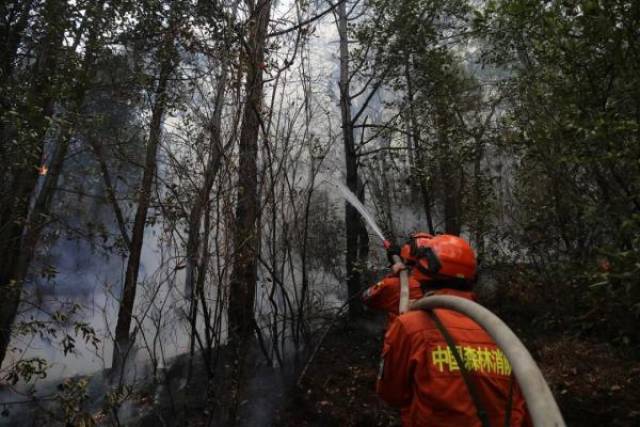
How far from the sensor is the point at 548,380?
5.97m

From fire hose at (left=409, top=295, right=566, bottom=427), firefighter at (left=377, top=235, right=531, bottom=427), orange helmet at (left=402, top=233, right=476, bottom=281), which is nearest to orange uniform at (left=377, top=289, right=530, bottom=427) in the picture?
firefighter at (left=377, top=235, right=531, bottom=427)

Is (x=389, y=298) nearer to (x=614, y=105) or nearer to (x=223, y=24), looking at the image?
(x=614, y=105)

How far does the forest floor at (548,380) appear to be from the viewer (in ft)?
17.0

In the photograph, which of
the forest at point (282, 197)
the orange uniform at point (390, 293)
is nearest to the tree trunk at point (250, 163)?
the forest at point (282, 197)

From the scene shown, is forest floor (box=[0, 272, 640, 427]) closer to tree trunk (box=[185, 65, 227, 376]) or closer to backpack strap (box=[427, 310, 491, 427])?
tree trunk (box=[185, 65, 227, 376])

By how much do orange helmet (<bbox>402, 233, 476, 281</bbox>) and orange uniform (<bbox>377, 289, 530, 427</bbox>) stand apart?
0.23 metres

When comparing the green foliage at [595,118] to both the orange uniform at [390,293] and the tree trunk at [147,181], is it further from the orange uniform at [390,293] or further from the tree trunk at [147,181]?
the tree trunk at [147,181]

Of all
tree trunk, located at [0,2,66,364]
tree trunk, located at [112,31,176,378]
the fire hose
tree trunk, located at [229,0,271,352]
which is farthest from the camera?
tree trunk, located at [112,31,176,378]

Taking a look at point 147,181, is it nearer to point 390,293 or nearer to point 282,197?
point 282,197

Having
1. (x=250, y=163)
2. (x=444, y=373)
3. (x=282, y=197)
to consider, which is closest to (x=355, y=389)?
(x=282, y=197)

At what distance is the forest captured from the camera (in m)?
4.27

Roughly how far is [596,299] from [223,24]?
5380mm

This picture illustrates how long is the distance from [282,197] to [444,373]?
3.64 m

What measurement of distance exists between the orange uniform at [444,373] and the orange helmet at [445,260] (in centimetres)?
23
